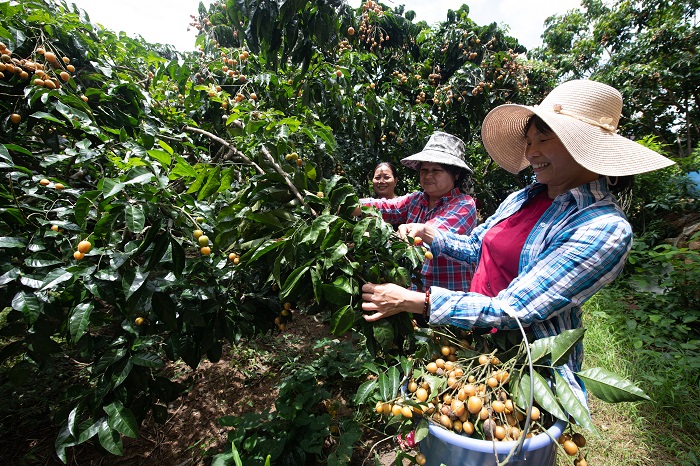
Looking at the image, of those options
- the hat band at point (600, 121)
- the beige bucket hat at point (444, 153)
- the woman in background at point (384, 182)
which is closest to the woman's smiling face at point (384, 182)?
the woman in background at point (384, 182)

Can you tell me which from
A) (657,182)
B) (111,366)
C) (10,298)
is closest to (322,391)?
(111,366)

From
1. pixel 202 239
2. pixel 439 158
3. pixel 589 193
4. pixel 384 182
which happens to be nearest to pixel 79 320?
pixel 202 239

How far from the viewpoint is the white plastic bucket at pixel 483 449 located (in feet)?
2.66

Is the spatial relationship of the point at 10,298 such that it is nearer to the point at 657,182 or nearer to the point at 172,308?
the point at 172,308

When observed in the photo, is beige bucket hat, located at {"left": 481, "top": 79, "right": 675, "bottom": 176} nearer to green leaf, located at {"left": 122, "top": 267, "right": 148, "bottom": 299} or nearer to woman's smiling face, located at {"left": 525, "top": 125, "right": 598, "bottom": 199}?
woman's smiling face, located at {"left": 525, "top": 125, "right": 598, "bottom": 199}

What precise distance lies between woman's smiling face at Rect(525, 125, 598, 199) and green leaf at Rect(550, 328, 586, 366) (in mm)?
543

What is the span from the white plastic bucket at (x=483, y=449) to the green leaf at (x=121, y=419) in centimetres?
99

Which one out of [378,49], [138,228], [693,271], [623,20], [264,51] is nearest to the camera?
[138,228]

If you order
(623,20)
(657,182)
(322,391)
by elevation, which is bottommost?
(322,391)

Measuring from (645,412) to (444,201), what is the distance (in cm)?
191

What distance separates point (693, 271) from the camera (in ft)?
10.8

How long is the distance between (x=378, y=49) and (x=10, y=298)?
4.14 m

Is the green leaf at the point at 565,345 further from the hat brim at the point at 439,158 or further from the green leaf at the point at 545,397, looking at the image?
the hat brim at the point at 439,158

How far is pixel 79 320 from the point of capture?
0.98 meters
